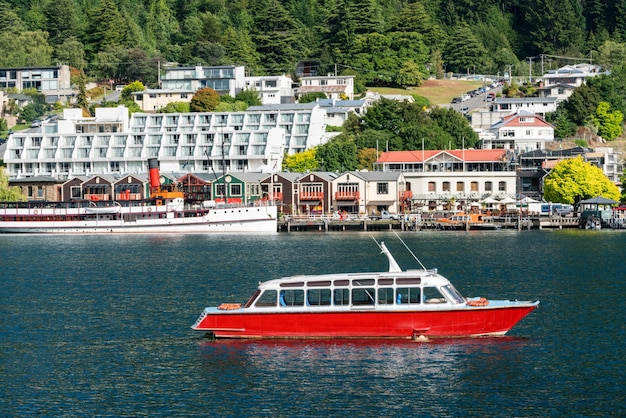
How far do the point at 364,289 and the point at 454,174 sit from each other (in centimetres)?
8905

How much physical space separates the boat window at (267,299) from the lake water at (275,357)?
1.38 meters

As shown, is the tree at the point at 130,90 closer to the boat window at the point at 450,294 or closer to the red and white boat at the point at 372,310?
the red and white boat at the point at 372,310

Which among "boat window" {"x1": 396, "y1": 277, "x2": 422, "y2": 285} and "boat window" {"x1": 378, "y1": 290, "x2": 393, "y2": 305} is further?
"boat window" {"x1": 378, "y1": 290, "x2": 393, "y2": 305}

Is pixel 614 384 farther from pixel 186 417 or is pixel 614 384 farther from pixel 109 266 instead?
pixel 109 266

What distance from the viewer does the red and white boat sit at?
43.5 meters

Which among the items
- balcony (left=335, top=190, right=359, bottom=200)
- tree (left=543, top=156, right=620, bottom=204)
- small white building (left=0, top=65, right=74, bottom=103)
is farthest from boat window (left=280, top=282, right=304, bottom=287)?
small white building (left=0, top=65, right=74, bottom=103)

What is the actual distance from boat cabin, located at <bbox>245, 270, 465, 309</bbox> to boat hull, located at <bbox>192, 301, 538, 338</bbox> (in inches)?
14.2

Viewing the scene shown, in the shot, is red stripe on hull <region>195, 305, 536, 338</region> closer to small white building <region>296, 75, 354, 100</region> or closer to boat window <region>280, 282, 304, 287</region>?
boat window <region>280, 282, 304, 287</region>

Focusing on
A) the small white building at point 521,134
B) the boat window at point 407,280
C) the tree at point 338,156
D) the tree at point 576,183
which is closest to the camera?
the boat window at point 407,280

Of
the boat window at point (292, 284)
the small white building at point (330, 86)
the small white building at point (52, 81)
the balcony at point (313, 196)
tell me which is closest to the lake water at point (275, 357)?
the boat window at point (292, 284)

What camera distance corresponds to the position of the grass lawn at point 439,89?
185 m

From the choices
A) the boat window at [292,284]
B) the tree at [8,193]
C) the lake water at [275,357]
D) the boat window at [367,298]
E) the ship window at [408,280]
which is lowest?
the lake water at [275,357]

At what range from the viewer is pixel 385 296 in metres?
43.6

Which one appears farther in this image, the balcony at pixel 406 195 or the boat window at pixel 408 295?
the balcony at pixel 406 195
